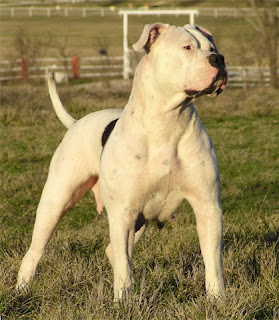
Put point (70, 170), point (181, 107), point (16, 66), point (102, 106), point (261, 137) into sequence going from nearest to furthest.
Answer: point (181, 107)
point (70, 170)
point (261, 137)
point (102, 106)
point (16, 66)

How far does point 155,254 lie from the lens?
5.79 metres

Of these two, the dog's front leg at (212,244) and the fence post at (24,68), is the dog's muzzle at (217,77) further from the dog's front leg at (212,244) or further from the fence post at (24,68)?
the fence post at (24,68)

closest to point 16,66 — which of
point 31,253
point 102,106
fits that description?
point 102,106

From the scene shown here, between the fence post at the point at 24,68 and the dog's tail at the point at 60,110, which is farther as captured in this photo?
the fence post at the point at 24,68

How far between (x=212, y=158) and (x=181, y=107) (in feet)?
1.16

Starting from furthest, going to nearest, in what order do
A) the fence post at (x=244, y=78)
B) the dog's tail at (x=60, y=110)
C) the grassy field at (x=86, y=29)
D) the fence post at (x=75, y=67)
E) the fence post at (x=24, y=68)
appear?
the grassy field at (x=86, y=29), the fence post at (x=75, y=67), the fence post at (x=24, y=68), the fence post at (x=244, y=78), the dog's tail at (x=60, y=110)

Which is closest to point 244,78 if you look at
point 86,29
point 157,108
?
point 157,108

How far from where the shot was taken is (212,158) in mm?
4781

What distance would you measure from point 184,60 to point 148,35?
0.93ft

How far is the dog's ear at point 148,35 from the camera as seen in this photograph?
15.1 ft

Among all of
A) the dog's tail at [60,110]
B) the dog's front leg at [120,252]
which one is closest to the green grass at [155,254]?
the dog's front leg at [120,252]

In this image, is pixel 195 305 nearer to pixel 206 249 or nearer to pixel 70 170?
pixel 206 249

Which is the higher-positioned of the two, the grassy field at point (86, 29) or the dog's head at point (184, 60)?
the dog's head at point (184, 60)

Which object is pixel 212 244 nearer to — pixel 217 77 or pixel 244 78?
pixel 217 77
